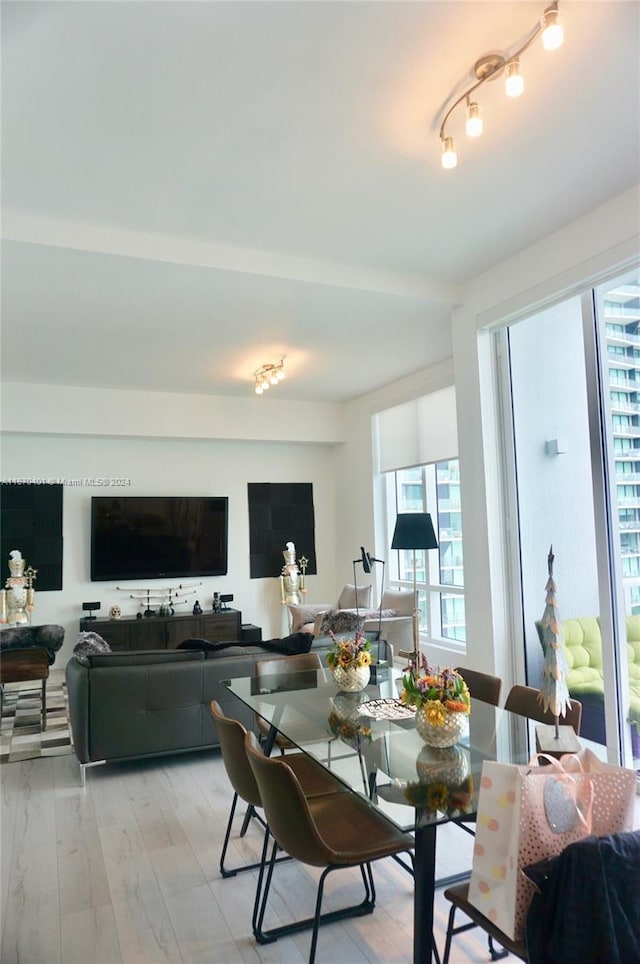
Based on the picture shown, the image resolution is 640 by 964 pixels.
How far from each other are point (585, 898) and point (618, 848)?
118mm

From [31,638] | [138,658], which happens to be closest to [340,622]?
[138,658]

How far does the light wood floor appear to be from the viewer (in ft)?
7.03

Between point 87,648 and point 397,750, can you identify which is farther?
point 87,648

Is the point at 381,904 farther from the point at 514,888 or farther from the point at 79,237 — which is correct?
the point at 79,237

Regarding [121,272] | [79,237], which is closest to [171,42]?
[79,237]

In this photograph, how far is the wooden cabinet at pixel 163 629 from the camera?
22.0 feet

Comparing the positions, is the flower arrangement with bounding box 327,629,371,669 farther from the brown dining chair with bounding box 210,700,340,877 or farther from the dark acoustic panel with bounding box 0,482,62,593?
the dark acoustic panel with bounding box 0,482,62,593

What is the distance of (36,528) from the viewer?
688 centimetres

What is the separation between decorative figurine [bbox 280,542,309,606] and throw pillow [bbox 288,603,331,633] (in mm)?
522

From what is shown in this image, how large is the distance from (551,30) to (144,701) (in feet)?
12.3

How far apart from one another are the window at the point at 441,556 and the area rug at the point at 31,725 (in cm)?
372

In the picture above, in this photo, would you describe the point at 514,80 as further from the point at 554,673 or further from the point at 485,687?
the point at 485,687

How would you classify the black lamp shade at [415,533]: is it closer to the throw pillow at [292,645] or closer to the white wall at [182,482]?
the throw pillow at [292,645]

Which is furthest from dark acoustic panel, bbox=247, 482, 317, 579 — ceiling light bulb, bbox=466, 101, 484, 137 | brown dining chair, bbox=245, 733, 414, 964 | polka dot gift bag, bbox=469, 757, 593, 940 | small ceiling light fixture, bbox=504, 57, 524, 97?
polka dot gift bag, bbox=469, 757, 593, 940
